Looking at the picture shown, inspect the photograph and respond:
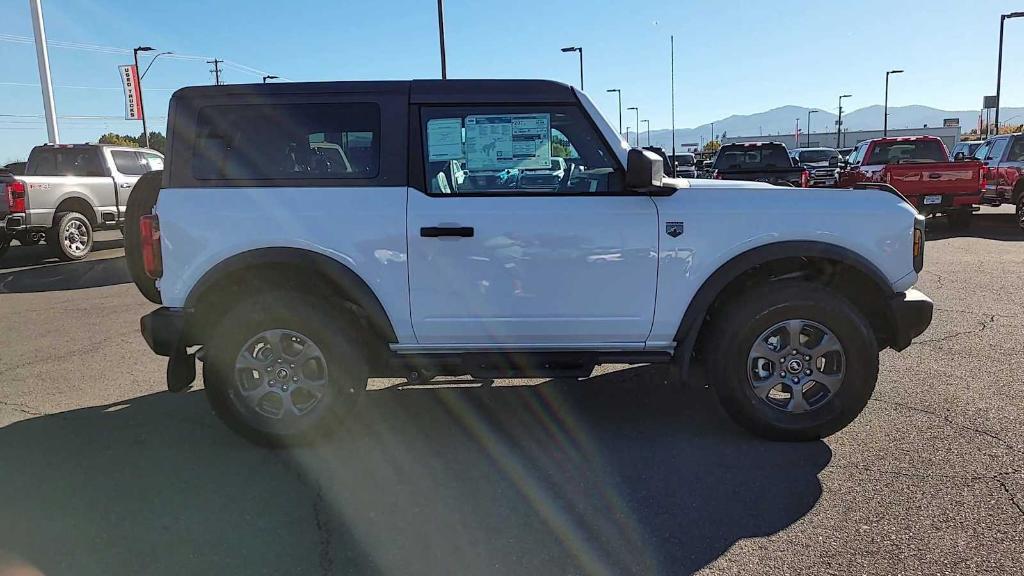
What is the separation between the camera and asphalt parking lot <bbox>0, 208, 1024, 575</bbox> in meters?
2.91

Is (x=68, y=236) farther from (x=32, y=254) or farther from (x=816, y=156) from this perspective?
(x=816, y=156)

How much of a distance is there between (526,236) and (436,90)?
96cm

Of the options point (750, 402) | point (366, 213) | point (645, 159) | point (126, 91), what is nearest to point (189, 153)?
point (366, 213)

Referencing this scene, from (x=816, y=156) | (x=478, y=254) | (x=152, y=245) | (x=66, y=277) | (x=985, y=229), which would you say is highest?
(x=816, y=156)

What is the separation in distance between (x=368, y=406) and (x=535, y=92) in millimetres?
2331

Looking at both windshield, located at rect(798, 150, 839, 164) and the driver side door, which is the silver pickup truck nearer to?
the driver side door

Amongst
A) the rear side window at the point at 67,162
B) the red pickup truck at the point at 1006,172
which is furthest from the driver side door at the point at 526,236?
the red pickup truck at the point at 1006,172

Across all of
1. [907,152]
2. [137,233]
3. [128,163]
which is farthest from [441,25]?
[137,233]

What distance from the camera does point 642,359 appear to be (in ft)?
12.9

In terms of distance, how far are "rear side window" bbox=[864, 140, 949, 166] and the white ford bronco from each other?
37.5 feet

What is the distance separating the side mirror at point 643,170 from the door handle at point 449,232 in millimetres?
881

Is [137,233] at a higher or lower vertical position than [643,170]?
lower

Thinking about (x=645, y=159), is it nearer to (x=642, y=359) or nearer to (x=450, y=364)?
(x=642, y=359)

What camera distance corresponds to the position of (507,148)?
3875 mm
